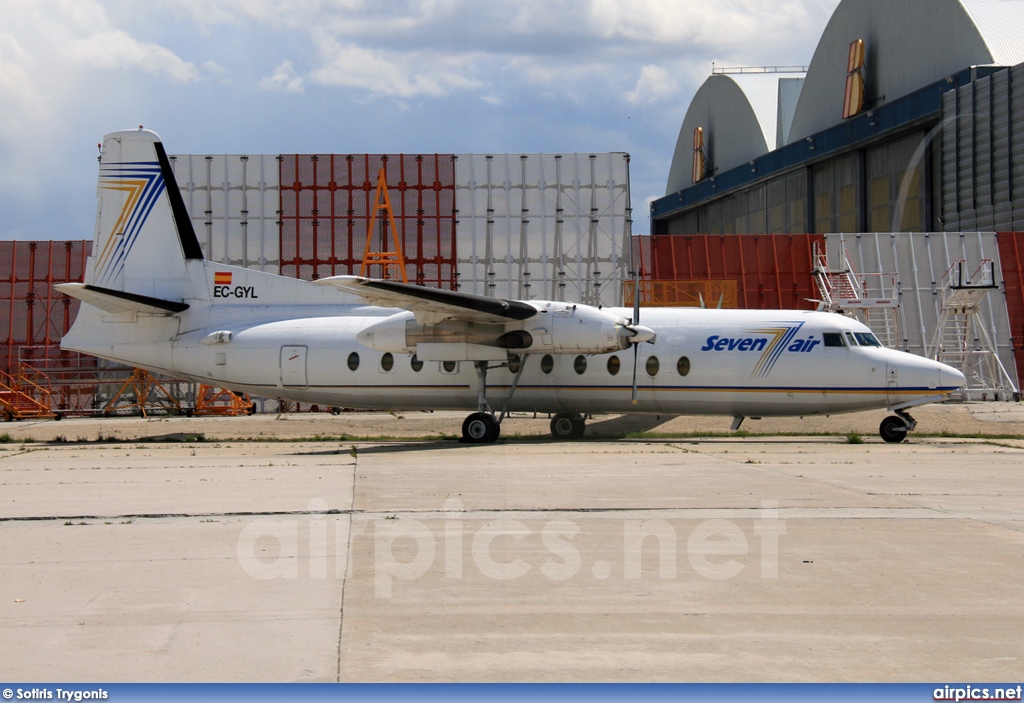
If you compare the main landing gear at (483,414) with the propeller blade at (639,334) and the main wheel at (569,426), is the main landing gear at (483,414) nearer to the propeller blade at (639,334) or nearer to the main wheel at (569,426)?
the main wheel at (569,426)

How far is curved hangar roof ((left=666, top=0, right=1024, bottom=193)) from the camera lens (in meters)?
40.3

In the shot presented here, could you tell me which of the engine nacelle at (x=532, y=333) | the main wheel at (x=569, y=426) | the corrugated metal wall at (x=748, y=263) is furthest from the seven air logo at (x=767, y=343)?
the corrugated metal wall at (x=748, y=263)

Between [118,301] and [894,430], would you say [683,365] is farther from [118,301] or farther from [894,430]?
[118,301]

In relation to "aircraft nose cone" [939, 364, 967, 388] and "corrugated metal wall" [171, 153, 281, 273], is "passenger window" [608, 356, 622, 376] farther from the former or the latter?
"corrugated metal wall" [171, 153, 281, 273]

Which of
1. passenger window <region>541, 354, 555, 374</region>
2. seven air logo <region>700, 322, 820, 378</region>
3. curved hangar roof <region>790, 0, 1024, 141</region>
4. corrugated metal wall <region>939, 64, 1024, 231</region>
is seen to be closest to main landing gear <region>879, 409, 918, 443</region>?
seven air logo <region>700, 322, 820, 378</region>

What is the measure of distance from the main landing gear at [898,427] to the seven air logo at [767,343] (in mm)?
2310

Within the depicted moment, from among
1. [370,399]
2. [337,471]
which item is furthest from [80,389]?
[337,471]

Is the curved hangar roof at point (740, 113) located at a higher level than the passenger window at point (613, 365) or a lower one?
higher

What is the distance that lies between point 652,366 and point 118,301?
36.6 feet

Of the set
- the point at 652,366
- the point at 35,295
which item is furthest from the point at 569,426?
the point at 35,295

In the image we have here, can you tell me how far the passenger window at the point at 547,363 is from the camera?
832 inches

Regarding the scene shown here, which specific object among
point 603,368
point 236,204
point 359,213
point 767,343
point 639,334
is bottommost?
point 603,368

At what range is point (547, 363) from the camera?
21156 millimetres

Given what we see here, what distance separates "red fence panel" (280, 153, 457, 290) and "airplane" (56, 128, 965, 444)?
1038 centimetres
